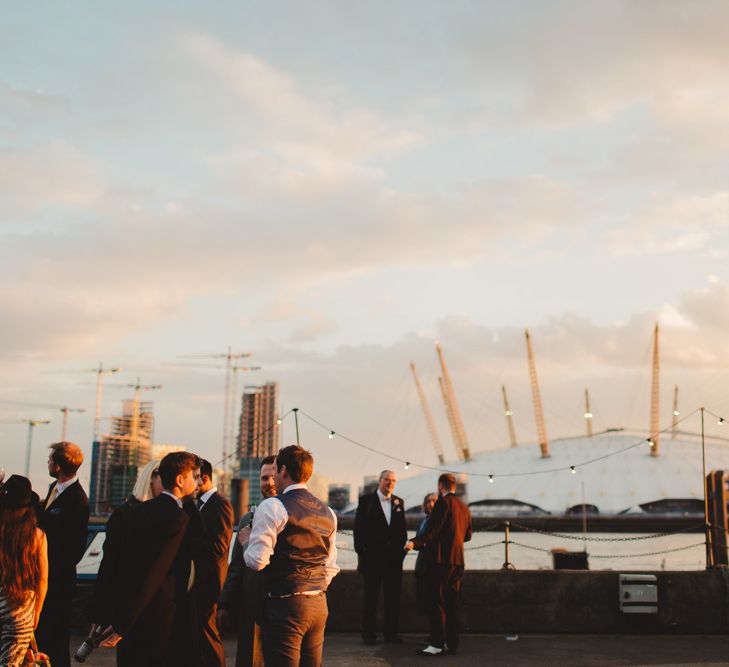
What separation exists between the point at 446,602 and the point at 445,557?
555 millimetres

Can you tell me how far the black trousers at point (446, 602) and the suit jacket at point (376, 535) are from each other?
72 cm

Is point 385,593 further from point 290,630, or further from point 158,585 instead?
point 158,585

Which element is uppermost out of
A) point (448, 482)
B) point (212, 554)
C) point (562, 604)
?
point (448, 482)

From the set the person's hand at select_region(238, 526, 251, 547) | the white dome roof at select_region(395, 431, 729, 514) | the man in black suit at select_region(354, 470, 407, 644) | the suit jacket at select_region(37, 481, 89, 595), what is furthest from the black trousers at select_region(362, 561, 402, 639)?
the white dome roof at select_region(395, 431, 729, 514)

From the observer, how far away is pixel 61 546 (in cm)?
646

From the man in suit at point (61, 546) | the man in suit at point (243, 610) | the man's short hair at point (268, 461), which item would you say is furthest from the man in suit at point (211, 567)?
the man's short hair at point (268, 461)

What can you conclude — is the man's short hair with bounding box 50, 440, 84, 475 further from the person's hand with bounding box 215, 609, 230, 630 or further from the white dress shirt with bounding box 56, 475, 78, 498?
the person's hand with bounding box 215, 609, 230, 630

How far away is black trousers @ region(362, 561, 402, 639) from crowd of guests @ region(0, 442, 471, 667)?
4.87 m

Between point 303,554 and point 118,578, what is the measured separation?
1.14 metres

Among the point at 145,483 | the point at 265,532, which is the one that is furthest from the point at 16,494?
the point at 265,532

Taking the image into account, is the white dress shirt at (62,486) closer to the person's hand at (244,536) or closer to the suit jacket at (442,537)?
the person's hand at (244,536)

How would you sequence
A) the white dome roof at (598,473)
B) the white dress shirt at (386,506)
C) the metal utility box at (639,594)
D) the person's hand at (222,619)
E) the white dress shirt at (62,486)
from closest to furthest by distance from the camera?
the person's hand at (222,619)
the white dress shirt at (62,486)
the white dress shirt at (386,506)
the metal utility box at (639,594)
the white dome roof at (598,473)

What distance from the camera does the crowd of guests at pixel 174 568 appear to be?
202 inches

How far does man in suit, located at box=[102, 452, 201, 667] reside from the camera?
507 centimetres
